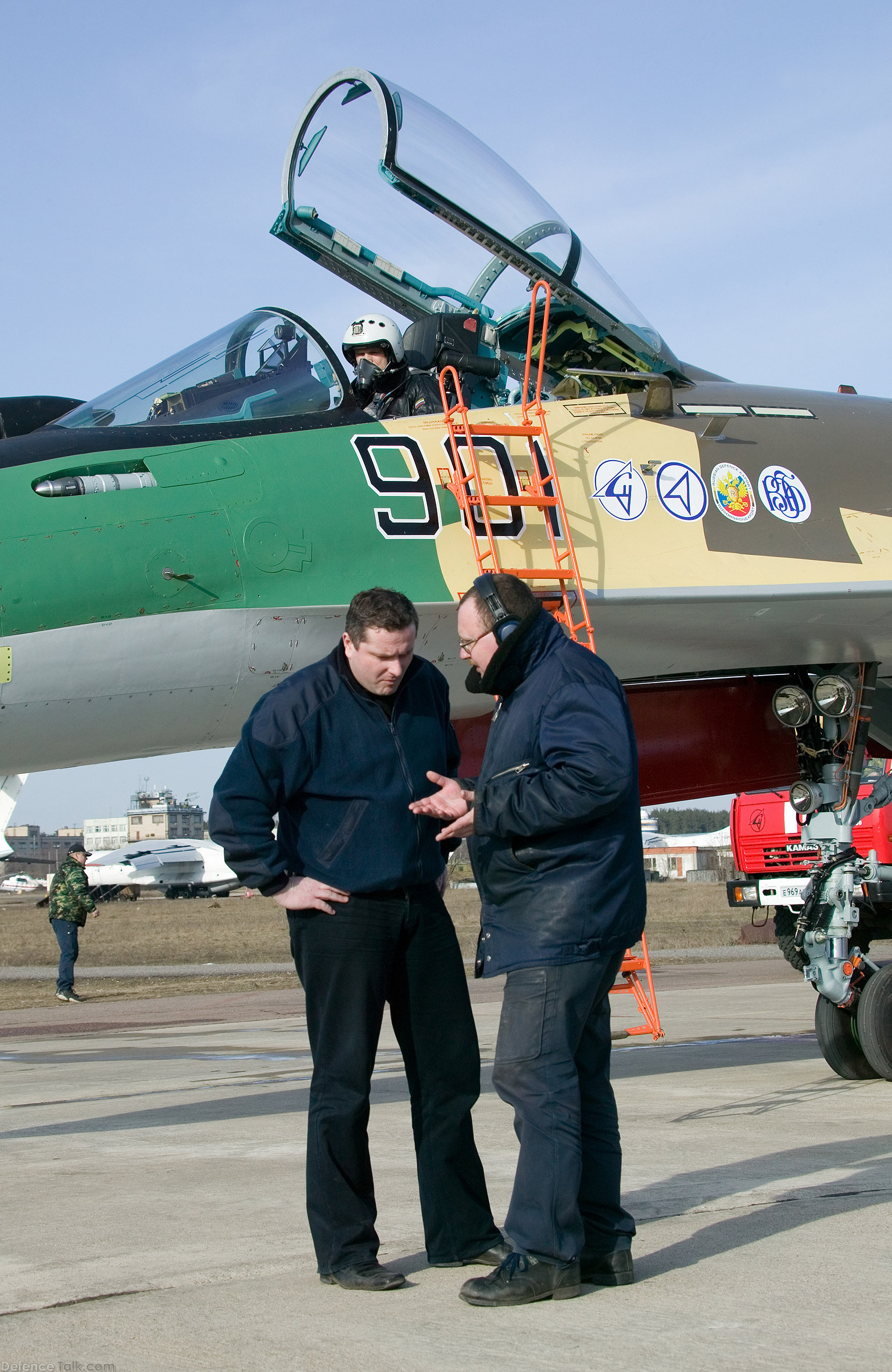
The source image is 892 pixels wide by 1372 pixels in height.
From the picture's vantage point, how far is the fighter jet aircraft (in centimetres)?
481

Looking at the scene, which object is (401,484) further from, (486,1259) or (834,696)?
(486,1259)

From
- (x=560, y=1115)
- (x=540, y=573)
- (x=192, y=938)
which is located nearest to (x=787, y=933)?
(x=540, y=573)

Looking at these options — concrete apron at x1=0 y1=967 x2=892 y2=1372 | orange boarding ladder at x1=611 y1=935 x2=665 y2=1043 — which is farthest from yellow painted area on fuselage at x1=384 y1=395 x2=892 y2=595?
concrete apron at x1=0 y1=967 x2=892 y2=1372

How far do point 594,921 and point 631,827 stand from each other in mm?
263

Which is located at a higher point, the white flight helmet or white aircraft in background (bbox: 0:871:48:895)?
the white flight helmet

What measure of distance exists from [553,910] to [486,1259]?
3.10 feet

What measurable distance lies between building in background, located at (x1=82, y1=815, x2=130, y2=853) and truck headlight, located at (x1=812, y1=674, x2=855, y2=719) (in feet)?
527

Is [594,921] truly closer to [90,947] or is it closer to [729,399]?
[729,399]

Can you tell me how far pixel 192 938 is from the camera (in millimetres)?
31750

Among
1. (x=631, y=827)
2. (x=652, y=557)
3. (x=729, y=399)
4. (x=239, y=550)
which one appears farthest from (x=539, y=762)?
(x=729, y=399)

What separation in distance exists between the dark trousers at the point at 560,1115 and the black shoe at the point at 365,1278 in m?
0.30

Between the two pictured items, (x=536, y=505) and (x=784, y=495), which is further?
(x=784, y=495)

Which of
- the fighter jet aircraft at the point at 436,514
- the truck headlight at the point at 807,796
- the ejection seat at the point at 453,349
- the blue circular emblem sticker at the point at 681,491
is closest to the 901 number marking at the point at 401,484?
the fighter jet aircraft at the point at 436,514

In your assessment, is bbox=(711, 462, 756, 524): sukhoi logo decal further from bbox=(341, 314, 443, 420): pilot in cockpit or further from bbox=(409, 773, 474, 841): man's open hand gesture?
bbox=(409, 773, 474, 841): man's open hand gesture
